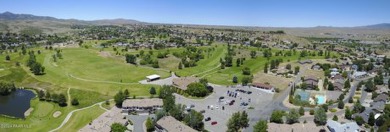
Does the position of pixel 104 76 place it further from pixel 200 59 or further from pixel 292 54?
pixel 292 54

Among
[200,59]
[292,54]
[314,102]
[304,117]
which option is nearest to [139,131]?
[304,117]

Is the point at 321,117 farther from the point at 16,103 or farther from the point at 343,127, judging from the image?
the point at 16,103

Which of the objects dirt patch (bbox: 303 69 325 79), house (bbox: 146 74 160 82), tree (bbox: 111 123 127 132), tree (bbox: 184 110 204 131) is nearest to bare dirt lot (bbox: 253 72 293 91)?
dirt patch (bbox: 303 69 325 79)

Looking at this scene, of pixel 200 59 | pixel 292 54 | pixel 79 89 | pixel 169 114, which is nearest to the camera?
pixel 169 114

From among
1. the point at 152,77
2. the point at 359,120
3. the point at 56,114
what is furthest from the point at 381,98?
the point at 56,114

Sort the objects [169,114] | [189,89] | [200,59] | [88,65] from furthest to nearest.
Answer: [200,59] → [88,65] → [189,89] → [169,114]

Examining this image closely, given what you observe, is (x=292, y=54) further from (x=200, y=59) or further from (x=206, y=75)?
(x=206, y=75)

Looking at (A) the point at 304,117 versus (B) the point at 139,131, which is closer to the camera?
(B) the point at 139,131
